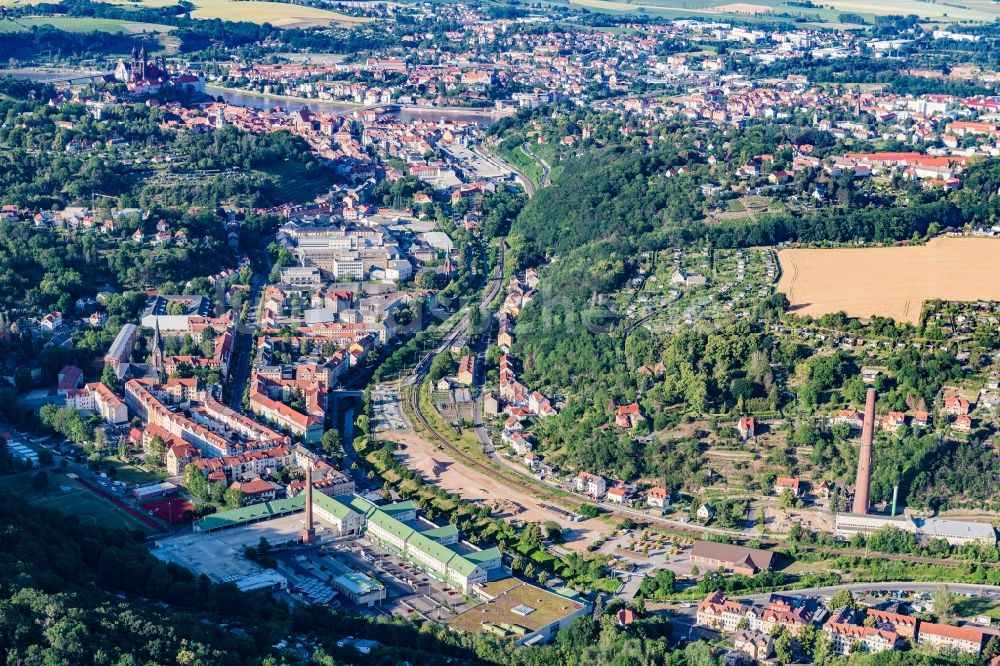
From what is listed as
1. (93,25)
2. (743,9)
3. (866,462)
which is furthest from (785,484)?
(743,9)

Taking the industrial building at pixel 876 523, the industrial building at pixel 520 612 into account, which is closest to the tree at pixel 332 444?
the industrial building at pixel 520 612

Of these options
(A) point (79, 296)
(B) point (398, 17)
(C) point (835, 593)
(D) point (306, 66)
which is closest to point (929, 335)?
(C) point (835, 593)

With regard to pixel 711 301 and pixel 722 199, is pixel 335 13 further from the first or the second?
pixel 711 301

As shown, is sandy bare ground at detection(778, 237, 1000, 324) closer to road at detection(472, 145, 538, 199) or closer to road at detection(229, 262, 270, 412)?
road at detection(229, 262, 270, 412)

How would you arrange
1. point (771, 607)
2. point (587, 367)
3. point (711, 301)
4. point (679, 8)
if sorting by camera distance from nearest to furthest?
point (771, 607) → point (587, 367) → point (711, 301) → point (679, 8)

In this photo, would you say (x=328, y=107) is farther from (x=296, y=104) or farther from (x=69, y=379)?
(x=69, y=379)

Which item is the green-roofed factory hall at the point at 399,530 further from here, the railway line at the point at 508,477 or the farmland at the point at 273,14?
the farmland at the point at 273,14
